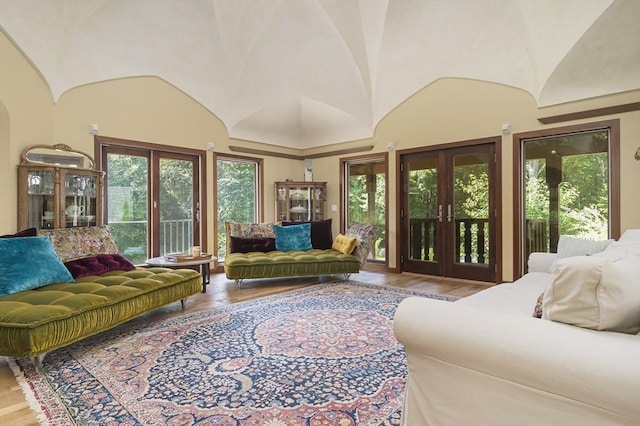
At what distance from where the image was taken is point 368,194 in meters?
6.68

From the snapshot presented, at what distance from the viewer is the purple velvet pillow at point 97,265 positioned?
3.39 meters

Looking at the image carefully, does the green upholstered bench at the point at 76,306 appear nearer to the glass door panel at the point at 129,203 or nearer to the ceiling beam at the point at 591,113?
the glass door panel at the point at 129,203

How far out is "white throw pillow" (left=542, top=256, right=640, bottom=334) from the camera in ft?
3.84

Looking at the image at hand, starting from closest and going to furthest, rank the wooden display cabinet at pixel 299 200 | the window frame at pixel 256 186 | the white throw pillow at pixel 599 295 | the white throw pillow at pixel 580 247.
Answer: the white throw pillow at pixel 599 295, the white throw pillow at pixel 580 247, the window frame at pixel 256 186, the wooden display cabinet at pixel 299 200

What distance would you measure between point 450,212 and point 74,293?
4842mm

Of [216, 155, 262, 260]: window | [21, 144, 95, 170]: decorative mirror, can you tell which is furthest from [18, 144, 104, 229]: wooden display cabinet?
[216, 155, 262, 260]: window

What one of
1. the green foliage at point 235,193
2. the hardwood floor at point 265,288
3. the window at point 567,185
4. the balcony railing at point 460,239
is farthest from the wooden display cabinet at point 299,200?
the window at point 567,185

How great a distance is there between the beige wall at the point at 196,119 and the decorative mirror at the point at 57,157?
9cm

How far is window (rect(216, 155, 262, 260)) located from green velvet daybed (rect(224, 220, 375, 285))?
103 centimetres

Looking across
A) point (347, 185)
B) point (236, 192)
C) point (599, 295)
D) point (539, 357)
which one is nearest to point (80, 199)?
point (236, 192)

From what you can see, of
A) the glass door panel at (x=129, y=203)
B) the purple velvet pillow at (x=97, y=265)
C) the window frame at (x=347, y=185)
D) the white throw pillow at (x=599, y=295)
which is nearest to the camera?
the white throw pillow at (x=599, y=295)

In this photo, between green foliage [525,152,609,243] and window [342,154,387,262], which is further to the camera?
window [342,154,387,262]

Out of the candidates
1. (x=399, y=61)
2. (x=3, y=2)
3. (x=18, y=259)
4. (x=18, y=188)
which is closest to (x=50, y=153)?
(x=18, y=188)

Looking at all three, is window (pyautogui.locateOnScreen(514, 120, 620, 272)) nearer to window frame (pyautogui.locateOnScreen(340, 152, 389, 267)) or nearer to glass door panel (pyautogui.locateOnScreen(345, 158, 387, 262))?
window frame (pyautogui.locateOnScreen(340, 152, 389, 267))
